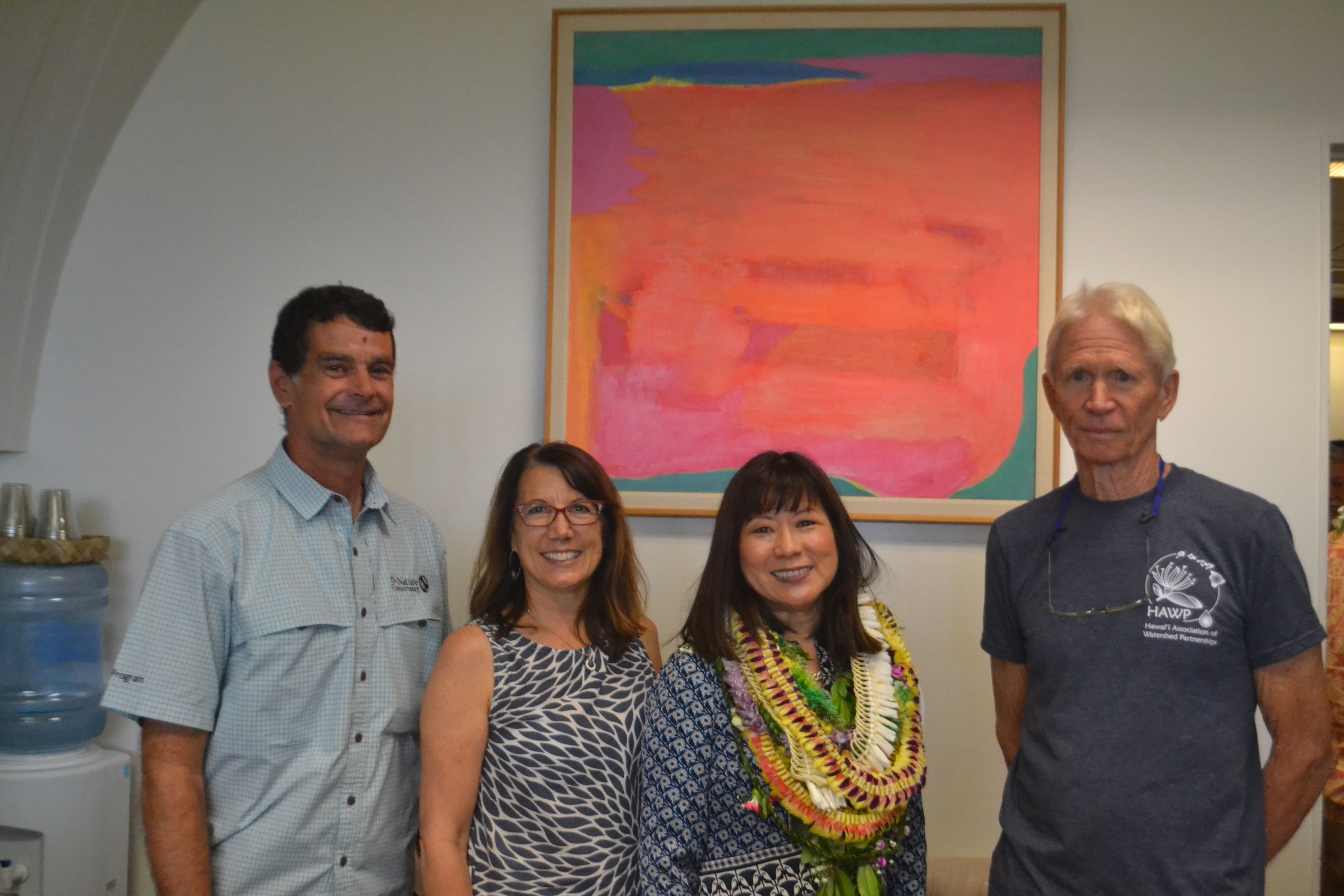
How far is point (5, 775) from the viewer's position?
225 cm

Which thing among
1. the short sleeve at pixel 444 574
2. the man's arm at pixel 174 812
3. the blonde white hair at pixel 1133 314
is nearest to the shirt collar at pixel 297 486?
the short sleeve at pixel 444 574

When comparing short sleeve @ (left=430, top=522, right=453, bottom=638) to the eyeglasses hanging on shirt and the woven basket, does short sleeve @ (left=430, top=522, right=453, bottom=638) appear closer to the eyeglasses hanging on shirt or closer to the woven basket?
the woven basket

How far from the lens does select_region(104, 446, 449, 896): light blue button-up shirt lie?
164 cm

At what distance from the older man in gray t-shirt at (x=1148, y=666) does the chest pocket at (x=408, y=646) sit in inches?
46.0

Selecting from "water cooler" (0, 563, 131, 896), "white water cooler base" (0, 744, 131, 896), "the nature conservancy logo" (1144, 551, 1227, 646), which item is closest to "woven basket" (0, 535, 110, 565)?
"water cooler" (0, 563, 131, 896)

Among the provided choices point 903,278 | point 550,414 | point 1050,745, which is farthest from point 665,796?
point 903,278

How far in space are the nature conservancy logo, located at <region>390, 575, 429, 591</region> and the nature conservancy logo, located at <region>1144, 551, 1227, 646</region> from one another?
1.40 metres

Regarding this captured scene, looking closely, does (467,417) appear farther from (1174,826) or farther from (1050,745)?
(1174,826)

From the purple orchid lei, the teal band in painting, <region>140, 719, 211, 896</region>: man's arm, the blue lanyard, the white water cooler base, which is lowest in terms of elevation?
the white water cooler base

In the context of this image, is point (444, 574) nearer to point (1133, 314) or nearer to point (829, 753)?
point (829, 753)

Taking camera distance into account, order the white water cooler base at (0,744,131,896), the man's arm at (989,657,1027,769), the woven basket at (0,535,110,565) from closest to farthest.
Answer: the man's arm at (989,657,1027,769) < the white water cooler base at (0,744,131,896) < the woven basket at (0,535,110,565)

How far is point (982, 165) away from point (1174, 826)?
169 centimetres

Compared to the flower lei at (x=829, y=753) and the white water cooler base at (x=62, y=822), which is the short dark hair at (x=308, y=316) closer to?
the flower lei at (x=829, y=753)

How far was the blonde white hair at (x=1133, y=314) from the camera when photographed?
5.37 ft
